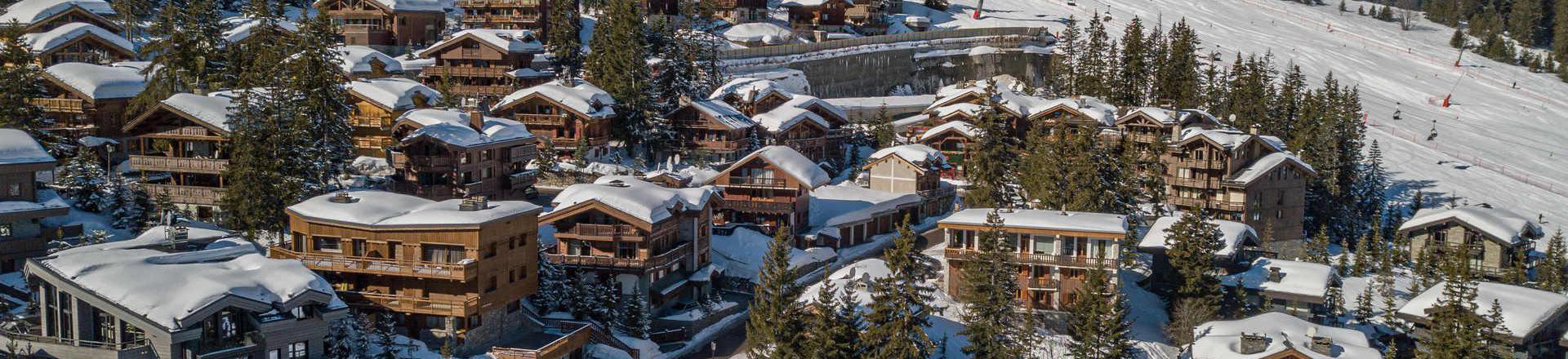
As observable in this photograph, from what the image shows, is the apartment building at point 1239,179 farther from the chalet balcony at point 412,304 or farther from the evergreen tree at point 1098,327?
the chalet balcony at point 412,304

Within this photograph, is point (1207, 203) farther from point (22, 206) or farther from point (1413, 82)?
point (1413, 82)

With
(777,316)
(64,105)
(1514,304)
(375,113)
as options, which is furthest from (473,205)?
(1514,304)

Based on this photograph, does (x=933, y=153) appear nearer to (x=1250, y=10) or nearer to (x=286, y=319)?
(x=286, y=319)

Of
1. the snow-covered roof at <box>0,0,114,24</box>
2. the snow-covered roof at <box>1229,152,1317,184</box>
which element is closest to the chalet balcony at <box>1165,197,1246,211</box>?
the snow-covered roof at <box>1229,152,1317,184</box>

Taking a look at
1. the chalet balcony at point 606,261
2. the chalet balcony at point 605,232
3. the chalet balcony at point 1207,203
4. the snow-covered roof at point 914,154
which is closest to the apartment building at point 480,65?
the snow-covered roof at point 914,154

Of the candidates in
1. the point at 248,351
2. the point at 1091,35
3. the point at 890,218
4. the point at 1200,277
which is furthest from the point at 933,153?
the point at 248,351

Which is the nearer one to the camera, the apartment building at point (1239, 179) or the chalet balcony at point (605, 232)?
the chalet balcony at point (605, 232)
